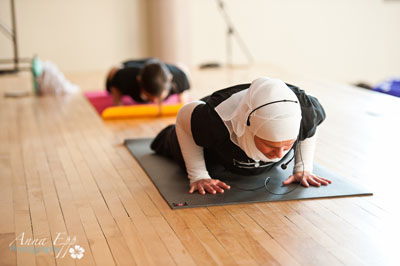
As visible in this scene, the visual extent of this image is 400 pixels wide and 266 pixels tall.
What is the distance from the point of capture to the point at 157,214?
198 centimetres

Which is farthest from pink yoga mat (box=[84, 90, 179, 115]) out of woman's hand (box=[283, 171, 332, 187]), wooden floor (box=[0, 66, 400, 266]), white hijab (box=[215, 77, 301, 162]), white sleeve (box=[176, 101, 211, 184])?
white hijab (box=[215, 77, 301, 162])

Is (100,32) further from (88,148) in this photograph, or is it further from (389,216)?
(389,216)

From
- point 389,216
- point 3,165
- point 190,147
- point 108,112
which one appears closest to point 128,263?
point 190,147

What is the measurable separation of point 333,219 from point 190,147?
598 mm

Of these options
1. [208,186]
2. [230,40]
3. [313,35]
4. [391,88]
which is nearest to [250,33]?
[230,40]

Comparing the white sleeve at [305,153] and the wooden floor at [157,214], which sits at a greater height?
the white sleeve at [305,153]

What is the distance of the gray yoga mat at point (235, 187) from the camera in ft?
6.84

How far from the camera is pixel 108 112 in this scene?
3.67m

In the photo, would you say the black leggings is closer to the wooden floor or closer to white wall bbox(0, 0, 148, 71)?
the wooden floor

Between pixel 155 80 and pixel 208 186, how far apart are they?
1.41 metres

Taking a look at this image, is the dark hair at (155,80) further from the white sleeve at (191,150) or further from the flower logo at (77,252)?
the flower logo at (77,252)

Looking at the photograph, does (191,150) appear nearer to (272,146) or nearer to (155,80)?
(272,146)

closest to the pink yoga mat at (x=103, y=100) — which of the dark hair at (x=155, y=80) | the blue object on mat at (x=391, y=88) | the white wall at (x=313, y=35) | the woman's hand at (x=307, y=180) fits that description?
the dark hair at (x=155, y=80)

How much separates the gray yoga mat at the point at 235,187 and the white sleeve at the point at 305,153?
0.27 ft
